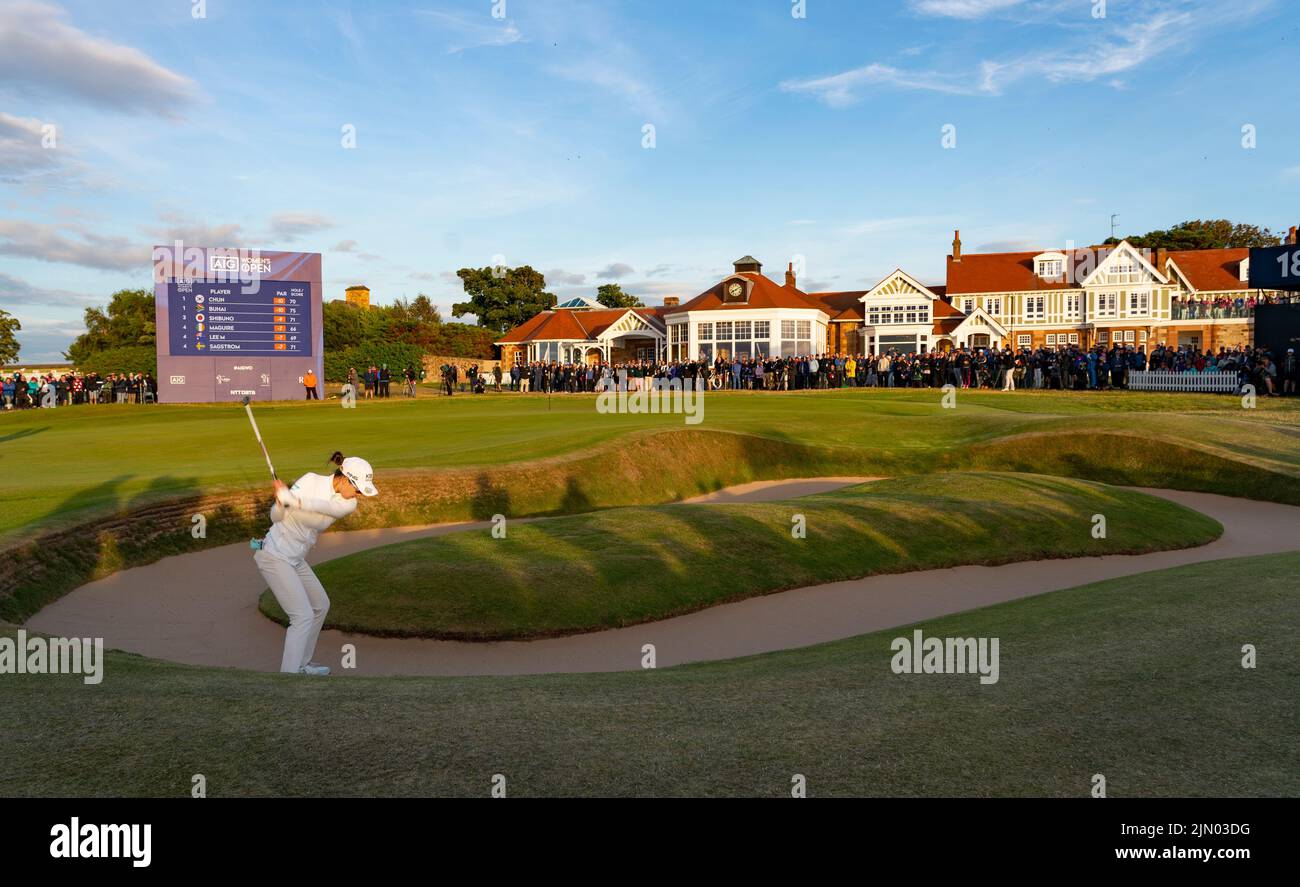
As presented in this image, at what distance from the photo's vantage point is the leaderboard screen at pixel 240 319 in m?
45.5

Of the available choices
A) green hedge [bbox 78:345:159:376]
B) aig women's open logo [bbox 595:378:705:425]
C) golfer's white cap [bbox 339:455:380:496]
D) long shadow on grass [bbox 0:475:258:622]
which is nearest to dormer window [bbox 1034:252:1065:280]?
aig women's open logo [bbox 595:378:705:425]

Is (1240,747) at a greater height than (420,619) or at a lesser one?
greater

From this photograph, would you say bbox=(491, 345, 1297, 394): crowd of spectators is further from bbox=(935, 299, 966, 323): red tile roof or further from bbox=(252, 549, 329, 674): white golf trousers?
bbox=(252, 549, 329, 674): white golf trousers

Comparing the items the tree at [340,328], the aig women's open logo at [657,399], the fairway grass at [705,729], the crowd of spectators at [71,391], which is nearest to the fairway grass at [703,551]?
the fairway grass at [705,729]

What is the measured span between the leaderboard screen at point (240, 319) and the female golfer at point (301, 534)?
41142mm

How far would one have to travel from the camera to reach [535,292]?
400 feet

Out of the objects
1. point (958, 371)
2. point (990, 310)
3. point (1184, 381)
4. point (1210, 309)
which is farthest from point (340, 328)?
point (1184, 381)

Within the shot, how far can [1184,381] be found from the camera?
133 feet

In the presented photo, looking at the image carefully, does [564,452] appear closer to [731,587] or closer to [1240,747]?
[731,587]

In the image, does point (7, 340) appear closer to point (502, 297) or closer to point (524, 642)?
point (502, 297)

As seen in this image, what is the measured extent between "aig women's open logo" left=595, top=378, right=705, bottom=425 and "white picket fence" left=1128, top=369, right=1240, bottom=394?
20365 mm
